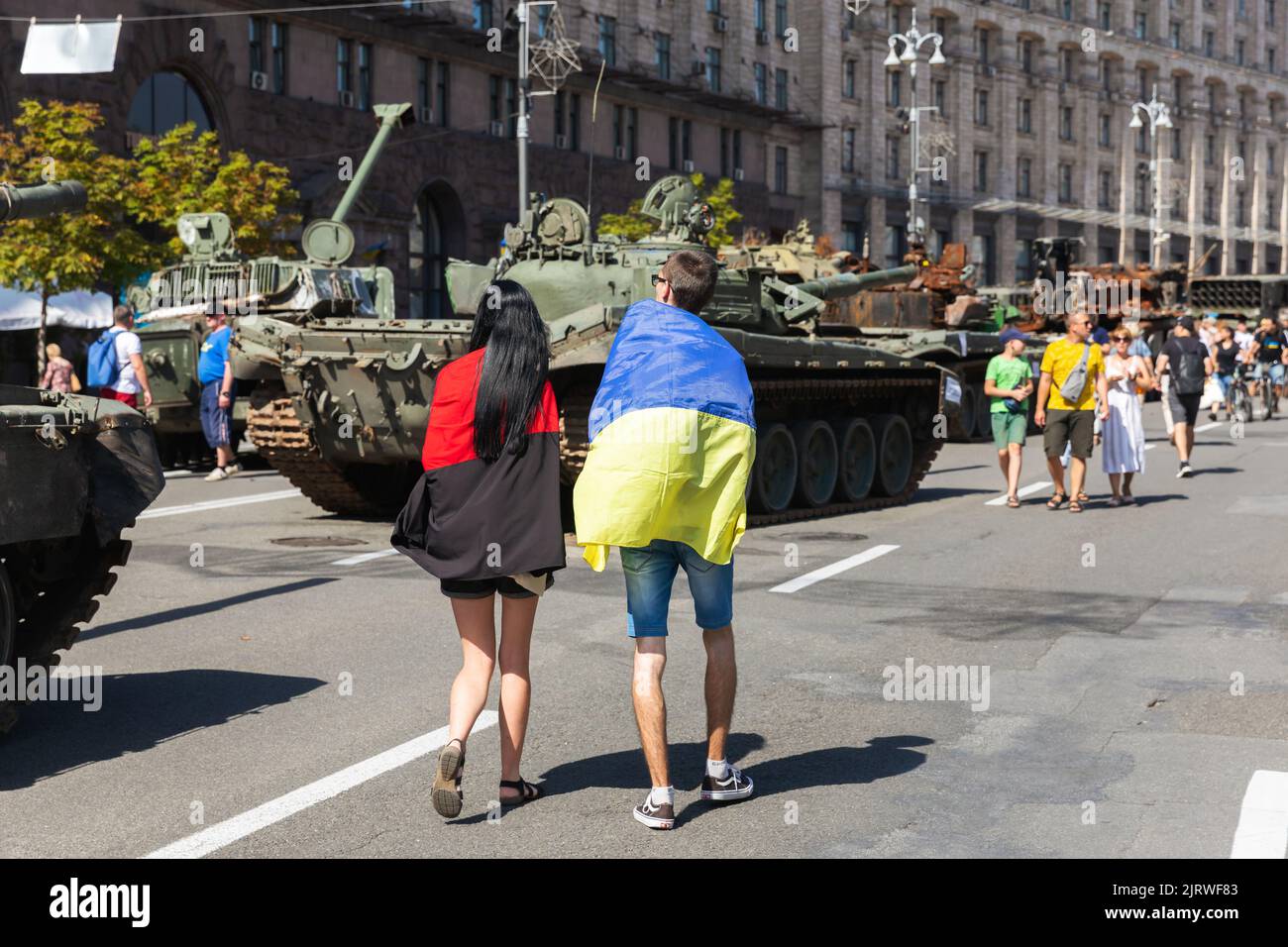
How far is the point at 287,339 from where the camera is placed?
15.2m

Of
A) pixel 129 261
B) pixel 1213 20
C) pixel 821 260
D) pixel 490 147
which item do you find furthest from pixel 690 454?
pixel 1213 20

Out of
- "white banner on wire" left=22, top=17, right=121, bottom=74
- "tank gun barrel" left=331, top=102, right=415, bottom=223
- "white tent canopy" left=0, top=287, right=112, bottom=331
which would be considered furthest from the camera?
"white tent canopy" left=0, top=287, right=112, bottom=331

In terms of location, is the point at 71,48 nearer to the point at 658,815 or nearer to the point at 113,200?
the point at 113,200

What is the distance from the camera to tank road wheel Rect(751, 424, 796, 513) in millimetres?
16359

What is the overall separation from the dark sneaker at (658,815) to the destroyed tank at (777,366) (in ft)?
28.3

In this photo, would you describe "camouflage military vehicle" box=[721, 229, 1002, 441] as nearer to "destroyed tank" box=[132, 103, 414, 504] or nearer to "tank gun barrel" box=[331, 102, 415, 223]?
"tank gun barrel" box=[331, 102, 415, 223]

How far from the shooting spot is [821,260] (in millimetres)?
27250

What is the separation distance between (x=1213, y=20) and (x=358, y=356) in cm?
8928

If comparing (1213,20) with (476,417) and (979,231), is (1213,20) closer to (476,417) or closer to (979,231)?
(979,231)

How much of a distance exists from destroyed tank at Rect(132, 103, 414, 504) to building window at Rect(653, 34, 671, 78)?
101 feet

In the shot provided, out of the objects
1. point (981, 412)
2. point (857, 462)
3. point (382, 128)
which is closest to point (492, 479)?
point (857, 462)

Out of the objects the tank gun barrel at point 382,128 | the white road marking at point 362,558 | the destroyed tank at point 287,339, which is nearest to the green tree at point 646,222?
the tank gun barrel at point 382,128

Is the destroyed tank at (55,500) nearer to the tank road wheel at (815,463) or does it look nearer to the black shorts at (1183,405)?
the tank road wheel at (815,463)

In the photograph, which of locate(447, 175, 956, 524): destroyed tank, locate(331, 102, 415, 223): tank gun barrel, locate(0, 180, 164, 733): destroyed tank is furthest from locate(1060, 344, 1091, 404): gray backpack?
locate(331, 102, 415, 223): tank gun barrel
